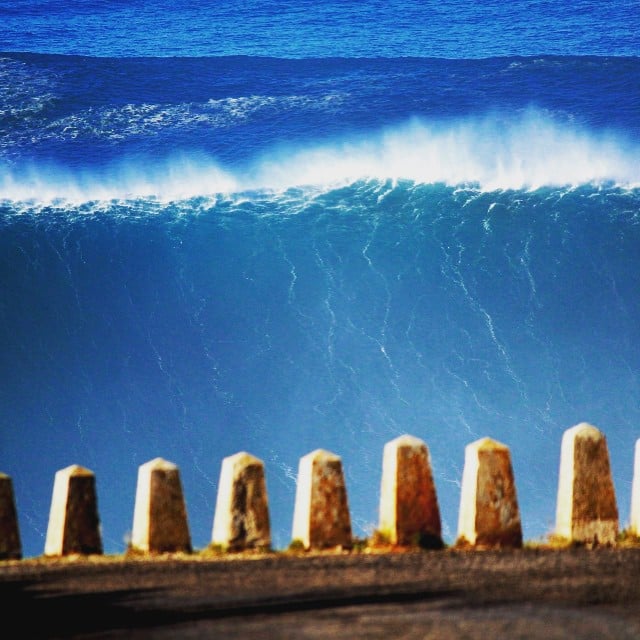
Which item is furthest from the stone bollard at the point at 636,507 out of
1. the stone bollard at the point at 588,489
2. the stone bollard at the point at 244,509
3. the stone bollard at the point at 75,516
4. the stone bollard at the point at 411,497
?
the stone bollard at the point at 75,516

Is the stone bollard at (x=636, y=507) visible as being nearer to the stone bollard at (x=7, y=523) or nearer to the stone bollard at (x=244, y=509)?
the stone bollard at (x=244, y=509)

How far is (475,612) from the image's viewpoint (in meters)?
7.30

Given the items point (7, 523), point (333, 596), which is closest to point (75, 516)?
point (7, 523)

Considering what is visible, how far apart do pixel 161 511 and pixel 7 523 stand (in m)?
1.23

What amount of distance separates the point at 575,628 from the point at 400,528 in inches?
138

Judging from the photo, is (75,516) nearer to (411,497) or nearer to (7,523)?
(7,523)

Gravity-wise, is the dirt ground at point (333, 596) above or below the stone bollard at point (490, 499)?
below

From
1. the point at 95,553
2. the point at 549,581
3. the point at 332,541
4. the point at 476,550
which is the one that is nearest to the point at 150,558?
the point at 95,553

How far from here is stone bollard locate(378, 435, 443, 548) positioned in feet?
33.5

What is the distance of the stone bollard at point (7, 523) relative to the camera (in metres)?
10.6

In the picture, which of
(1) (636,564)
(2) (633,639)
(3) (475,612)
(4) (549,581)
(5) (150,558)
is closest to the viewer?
(2) (633,639)

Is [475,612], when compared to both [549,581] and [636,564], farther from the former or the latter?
[636,564]

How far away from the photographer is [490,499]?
1027cm

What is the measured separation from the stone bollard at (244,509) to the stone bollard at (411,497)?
0.92 m
